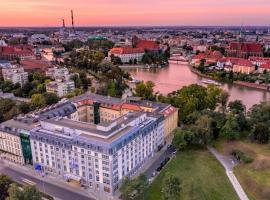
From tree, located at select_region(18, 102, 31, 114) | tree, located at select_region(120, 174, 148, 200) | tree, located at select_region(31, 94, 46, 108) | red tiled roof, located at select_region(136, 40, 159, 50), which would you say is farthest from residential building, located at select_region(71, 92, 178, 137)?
red tiled roof, located at select_region(136, 40, 159, 50)

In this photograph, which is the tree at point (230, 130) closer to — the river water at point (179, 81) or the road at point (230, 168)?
the road at point (230, 168)

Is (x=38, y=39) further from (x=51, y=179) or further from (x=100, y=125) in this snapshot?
(x=100, y=125)

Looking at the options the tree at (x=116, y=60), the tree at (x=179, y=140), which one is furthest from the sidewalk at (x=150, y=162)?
the tree at (x=116, y=60)

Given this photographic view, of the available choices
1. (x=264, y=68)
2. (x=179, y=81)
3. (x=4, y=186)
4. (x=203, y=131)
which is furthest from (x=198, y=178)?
(x=264, y=68)

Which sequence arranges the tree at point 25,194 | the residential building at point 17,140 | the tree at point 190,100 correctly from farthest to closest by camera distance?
the tree at point 190,100
the residential building at point 17,140
the tree at point 25,194

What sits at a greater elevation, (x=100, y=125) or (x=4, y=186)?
(x=100, y=125)
